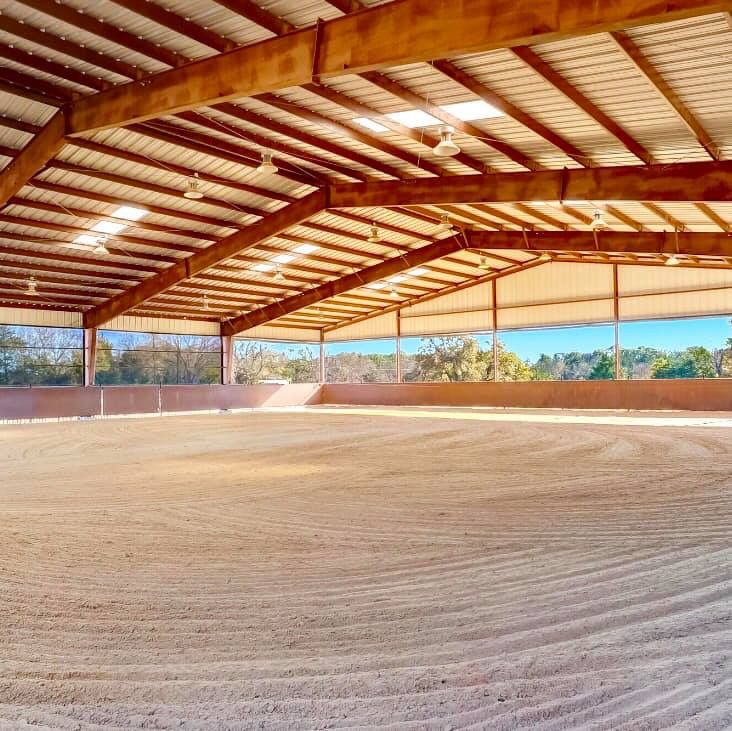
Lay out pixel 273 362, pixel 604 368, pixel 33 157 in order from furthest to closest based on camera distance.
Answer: pixel 273 362
pixel 604 368
pixel 33 157

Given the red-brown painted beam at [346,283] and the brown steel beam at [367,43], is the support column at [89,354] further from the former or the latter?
the brown steel beam at [367,43]

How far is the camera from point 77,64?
10.1 meters

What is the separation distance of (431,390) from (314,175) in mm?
14205

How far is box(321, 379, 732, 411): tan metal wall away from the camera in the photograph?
22050mm

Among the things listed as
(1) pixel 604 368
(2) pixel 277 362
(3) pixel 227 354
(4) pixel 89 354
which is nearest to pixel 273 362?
(2) pixel 277 362

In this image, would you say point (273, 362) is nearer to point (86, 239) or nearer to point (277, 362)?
point (277, 362)

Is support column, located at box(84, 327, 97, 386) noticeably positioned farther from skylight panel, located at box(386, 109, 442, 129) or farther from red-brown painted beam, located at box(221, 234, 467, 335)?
skylight panel, located at box(386, 109, 442, 129)

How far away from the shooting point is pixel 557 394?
82.6 feet

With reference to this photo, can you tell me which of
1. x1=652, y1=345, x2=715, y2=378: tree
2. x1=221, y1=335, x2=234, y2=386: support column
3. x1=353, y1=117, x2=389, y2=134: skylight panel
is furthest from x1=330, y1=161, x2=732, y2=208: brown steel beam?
x1=652, y1=345, x2=715, y2=378: tree

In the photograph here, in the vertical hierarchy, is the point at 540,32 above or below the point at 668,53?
below

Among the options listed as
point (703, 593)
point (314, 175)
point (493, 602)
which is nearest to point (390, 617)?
point (493, 602)

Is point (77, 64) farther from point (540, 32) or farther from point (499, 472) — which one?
point (499, 472)

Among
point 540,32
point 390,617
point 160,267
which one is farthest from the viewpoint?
point 160,267

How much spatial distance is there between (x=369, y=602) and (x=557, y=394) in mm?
22875
